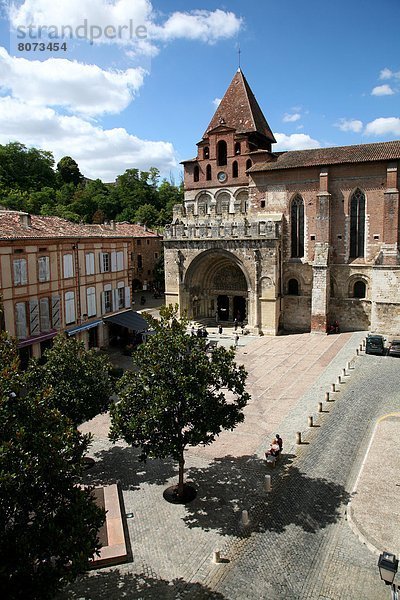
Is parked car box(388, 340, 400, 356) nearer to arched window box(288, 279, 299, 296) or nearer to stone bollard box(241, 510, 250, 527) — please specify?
arched window box(288, 279, 299, 296)

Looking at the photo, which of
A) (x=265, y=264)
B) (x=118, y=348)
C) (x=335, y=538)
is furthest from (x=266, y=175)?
(x=335, y=538)

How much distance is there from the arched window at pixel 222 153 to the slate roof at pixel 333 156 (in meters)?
4.07

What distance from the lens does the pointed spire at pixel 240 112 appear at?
39.7 metres

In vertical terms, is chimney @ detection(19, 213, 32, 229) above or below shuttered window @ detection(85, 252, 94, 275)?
above

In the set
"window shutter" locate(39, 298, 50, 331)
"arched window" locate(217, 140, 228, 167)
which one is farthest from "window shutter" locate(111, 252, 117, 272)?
"arched window" locate(217, 140, 228, 167)

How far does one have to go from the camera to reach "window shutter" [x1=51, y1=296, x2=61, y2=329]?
25172mm

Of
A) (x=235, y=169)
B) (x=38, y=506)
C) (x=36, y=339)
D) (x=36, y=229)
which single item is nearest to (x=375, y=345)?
(x=36, y=339)

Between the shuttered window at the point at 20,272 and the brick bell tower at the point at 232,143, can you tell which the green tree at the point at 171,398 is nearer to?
the shuttered window at the point at 20,272

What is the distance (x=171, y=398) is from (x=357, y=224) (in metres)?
26.6

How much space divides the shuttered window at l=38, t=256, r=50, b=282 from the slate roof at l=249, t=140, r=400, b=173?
19.4 metres

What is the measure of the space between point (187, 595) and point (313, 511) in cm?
447

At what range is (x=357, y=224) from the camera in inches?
1334

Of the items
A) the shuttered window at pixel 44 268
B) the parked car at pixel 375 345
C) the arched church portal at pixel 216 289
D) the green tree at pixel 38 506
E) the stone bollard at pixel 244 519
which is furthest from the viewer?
the arched church portal at pixel 216 289

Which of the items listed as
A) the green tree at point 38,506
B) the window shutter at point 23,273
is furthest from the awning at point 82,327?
the green tree at point 38,506
